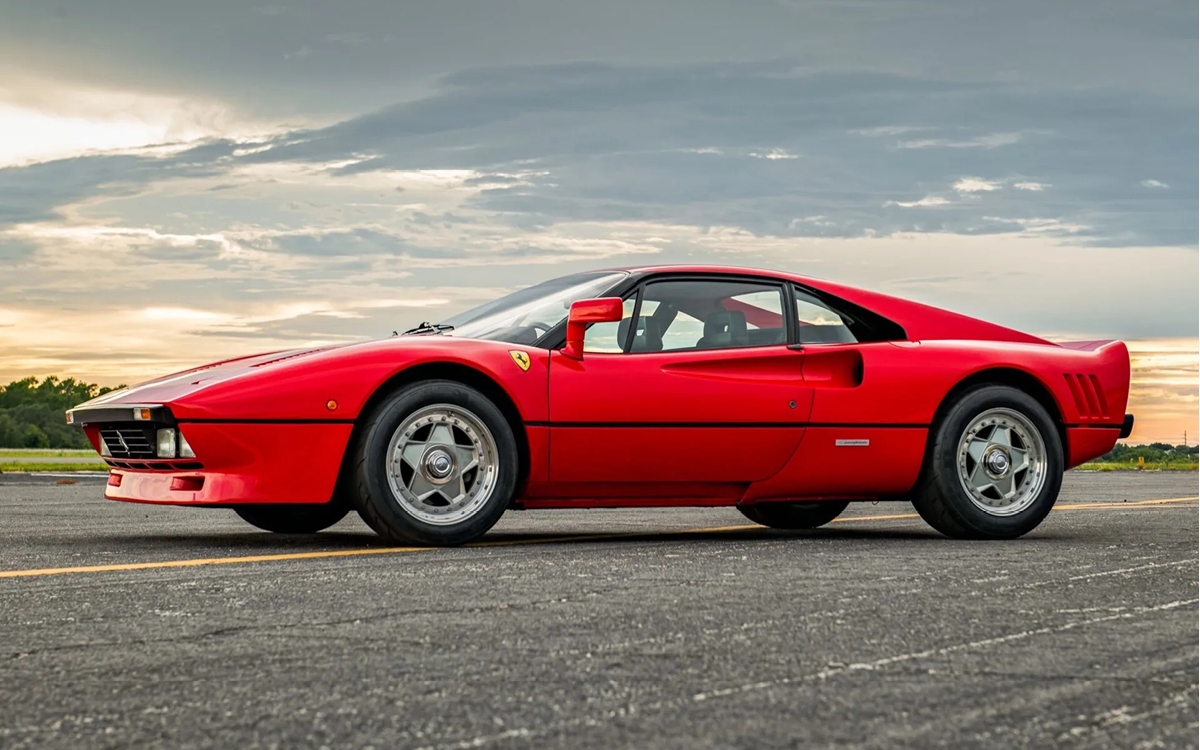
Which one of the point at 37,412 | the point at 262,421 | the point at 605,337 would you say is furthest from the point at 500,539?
the point at 37,412

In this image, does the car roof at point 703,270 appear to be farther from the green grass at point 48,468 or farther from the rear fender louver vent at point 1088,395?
the green grass at point 48,468

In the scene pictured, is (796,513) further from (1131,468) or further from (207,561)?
(1131,468)

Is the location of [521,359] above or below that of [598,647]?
above

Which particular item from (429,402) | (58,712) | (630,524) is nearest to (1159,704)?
(58,712)

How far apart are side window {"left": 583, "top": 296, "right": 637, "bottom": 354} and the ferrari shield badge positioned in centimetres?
31

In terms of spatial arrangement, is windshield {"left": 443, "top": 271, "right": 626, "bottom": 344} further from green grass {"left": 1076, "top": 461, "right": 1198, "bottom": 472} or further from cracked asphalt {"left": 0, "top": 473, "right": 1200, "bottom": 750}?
green grass {"left": 1076, "top": 461, "right": 1198, "bottom": 472}

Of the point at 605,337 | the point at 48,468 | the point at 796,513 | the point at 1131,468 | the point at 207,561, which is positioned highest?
the point at 605,337

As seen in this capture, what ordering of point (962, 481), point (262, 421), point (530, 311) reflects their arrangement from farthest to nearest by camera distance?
point (962, 481) < point (530, 311) < point (262, 421)

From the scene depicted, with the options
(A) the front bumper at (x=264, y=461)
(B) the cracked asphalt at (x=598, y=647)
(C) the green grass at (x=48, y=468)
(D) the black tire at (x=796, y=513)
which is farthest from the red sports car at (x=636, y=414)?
(C) the green grass at (x=48, y=468)

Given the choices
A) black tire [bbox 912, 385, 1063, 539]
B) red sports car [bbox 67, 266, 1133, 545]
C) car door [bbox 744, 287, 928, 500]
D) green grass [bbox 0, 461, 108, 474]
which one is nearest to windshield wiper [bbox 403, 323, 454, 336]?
red sports car [bbox 67, 266, 1133, 545]

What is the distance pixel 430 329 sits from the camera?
7109 millimetres

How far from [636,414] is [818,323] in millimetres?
1367

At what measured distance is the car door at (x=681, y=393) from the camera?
21.1ft

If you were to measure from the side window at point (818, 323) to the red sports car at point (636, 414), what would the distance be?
0.5 inches
